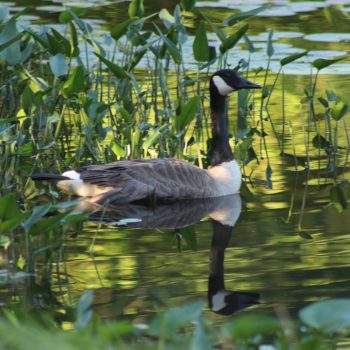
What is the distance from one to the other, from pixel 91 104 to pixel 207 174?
107cm

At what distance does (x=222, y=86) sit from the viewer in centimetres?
1013

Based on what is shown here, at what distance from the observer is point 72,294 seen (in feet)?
22.4

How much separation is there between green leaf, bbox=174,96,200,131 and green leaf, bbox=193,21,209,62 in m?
0.70

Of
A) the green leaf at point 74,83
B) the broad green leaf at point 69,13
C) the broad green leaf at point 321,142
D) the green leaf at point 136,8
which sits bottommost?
the broad green leaf at point 321,142

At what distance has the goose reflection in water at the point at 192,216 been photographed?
7.63 meters

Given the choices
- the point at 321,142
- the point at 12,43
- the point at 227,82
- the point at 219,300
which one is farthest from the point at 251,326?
the point at 321,142

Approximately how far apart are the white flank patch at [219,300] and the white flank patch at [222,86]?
11.5 feet

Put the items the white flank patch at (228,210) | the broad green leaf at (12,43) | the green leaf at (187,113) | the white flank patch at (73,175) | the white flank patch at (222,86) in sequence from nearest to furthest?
the white flank patch at (228,210), the broad green leaf at (12,43), the white flank patch at (73,175), the green leaf at (187,113), the white flank patch at (222,86)

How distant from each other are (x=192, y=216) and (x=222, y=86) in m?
1.47

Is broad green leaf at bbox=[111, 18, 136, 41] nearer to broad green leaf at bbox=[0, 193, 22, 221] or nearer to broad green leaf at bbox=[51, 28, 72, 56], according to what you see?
broad green leaf at bbox=[51, 28, 72, 56]

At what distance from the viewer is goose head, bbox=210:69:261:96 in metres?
10.0

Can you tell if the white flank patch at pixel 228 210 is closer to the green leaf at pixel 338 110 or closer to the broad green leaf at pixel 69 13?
the green leaf at pixel 338 110

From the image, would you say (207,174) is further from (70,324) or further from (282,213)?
(70,324)

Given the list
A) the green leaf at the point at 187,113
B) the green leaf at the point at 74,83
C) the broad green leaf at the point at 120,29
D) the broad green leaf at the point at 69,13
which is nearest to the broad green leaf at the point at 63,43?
the broad green leaf at the point at 69,13
